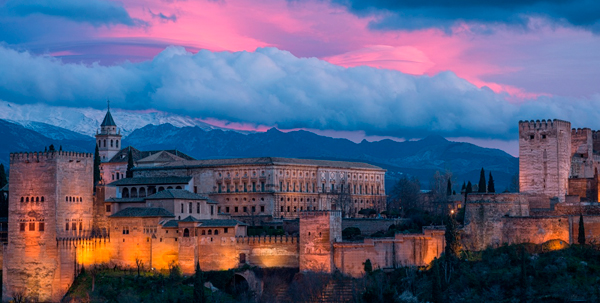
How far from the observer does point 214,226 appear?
236 ft

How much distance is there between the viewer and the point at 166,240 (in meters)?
72.6

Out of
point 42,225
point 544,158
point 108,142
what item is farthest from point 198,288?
point 108,142

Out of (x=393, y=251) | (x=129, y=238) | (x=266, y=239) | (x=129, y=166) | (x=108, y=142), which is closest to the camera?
(x=393, y=251)

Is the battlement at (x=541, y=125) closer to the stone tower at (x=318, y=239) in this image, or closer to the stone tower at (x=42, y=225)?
the stone tower at (x=318, y=239)

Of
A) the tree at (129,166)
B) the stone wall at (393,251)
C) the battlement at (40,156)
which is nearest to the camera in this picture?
the stone wall at (393,251)

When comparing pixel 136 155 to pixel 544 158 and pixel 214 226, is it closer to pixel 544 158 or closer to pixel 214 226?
pixel 214 226

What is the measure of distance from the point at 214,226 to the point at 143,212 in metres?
6.33

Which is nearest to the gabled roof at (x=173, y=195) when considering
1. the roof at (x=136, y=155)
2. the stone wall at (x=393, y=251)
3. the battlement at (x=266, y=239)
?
the battlement at (x=266, y=239)

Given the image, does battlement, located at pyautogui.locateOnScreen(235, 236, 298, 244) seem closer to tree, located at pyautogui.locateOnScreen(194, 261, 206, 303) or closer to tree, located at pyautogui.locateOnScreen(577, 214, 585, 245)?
tree, located at pyautogui.locateOnScreen(194, 261, 206, 303)

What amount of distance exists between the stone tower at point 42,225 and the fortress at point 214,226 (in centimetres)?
8

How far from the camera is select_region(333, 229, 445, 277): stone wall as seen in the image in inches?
2635

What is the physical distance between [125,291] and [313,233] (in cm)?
1485

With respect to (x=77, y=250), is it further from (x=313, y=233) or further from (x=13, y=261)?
(x=313, y=233)

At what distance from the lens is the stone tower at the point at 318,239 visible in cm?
6812
